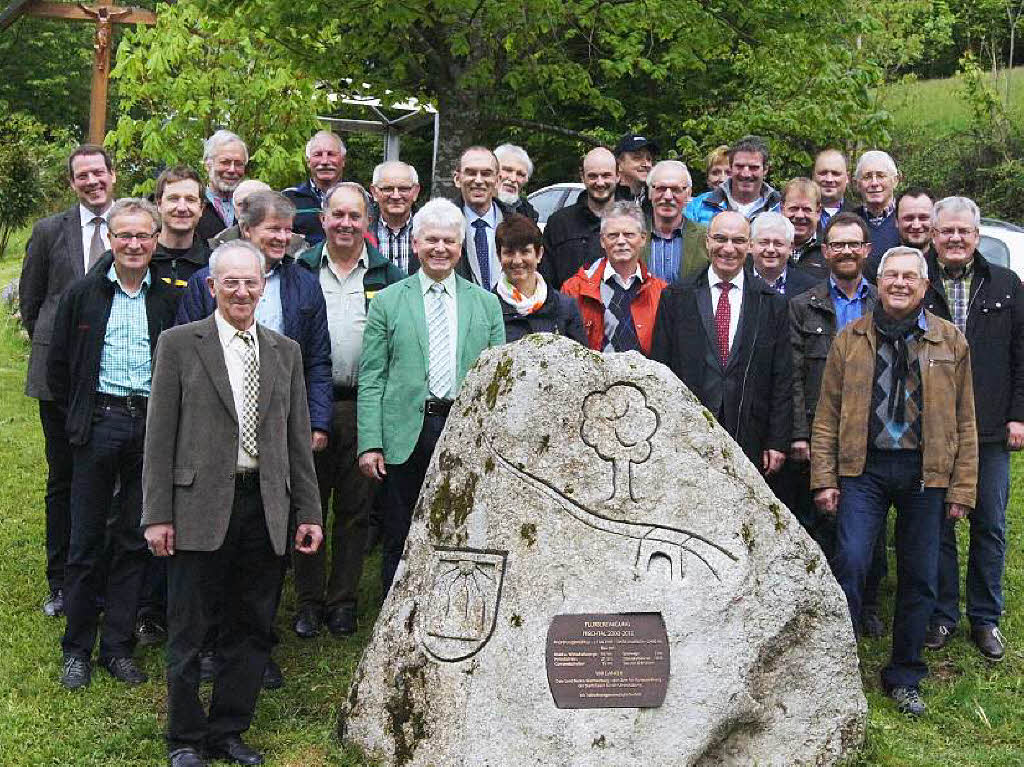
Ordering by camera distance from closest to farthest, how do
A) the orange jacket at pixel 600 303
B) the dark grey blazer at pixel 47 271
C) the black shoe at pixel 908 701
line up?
the black shoe at pixel 908 701, the orange jacket at pixel 600 303, the dark grey blazer at pixel 47 271

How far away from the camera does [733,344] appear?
233 inches

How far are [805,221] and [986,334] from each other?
119 centimetres

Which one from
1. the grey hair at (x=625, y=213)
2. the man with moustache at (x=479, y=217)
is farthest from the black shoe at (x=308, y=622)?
the grey hair at (x=625, y=213)

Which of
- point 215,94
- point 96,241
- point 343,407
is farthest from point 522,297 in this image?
point 215,94

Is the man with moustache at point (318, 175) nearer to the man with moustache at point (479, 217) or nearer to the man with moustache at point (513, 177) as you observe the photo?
the man with moustache at point (479, 217)

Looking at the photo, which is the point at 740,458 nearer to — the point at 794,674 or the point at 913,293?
the point at 794,674

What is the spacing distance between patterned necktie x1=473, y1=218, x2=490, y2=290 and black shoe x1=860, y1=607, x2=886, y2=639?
270 cm

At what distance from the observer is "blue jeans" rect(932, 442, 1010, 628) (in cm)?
632

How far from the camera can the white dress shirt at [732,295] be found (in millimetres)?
5934

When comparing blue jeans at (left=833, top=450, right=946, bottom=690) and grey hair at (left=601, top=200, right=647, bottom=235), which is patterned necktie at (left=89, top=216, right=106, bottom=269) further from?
blue jeans at (left=833, top=450, right=946, bottom=690)

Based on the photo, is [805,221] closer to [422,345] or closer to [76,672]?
[422,345]

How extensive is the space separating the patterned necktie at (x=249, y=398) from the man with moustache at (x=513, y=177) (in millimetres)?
2641

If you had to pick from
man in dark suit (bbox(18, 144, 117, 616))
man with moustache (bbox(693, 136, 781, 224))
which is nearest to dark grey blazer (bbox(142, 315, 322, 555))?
man in dark suit (bbox(18, 144, 117, 616))

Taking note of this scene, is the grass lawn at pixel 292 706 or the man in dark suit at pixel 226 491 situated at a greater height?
the man in dark suit at pixel 226 491
